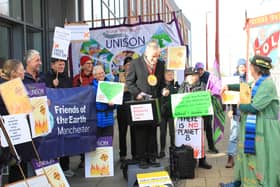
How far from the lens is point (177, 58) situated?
6070 mm

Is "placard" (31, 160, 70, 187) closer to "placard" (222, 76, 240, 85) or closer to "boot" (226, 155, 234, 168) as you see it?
"placard" (222, 76, 240, 85)

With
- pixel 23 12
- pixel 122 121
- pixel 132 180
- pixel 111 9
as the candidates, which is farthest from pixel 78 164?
pixel 111 9

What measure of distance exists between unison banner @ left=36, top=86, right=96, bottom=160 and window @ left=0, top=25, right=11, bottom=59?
2.99 metres

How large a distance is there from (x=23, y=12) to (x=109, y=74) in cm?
240

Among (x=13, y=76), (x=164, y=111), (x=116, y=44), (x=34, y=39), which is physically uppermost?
(x=34, y=39)

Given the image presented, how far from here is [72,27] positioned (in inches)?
272

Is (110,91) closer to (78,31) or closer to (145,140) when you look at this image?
(145,140)

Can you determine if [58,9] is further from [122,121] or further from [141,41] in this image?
[122,121]

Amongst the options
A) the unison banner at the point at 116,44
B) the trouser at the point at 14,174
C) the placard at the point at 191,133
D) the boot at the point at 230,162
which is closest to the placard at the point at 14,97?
the trouser at the point at 14,174

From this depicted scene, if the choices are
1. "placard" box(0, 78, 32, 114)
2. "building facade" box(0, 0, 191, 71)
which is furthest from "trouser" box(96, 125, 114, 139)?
"building facade" box(0, 0, 191, 71)

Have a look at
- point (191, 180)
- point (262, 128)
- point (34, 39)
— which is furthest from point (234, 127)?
point (34, 39)

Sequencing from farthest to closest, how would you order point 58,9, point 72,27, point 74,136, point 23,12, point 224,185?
1. point 58,9
2. point 23,12
3. point 72,27
4. point 74,136
5. point 224,185

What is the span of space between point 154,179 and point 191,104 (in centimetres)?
147

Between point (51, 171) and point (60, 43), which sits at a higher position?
point (60, 43)
